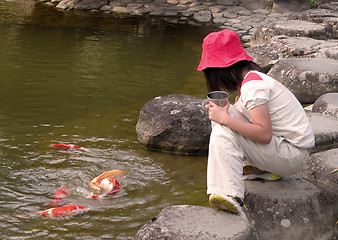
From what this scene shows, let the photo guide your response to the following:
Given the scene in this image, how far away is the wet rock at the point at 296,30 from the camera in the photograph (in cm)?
756

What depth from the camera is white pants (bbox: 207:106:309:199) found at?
2998mm

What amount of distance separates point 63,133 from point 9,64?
2480 millimetres

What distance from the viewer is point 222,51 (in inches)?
126

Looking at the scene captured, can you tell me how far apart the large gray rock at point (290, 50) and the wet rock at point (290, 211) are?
3470 millimetres

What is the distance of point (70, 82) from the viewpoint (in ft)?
23.0

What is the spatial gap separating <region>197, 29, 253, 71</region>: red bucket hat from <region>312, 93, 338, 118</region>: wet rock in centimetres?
166

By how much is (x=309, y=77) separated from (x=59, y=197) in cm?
277

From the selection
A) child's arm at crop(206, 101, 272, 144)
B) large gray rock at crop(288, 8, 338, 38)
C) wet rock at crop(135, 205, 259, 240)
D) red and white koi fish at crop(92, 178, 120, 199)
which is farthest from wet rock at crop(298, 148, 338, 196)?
large gray rock at crop(288, 8, 338, 38)

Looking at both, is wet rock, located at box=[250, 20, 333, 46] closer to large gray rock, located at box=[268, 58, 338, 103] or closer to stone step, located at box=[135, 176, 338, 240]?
large gray rock, located at box=[268, 58, 338, 103]

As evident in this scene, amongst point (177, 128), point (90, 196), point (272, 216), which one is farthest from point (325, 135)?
point (90, 196)

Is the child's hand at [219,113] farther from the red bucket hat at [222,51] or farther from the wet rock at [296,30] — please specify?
the wet rock at [296,30]

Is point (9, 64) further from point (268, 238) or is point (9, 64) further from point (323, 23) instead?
point (268, 238)

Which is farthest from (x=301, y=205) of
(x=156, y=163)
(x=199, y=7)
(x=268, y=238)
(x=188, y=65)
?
(x=199, y=7)

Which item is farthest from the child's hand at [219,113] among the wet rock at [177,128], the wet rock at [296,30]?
the wet rock at [296,30]
